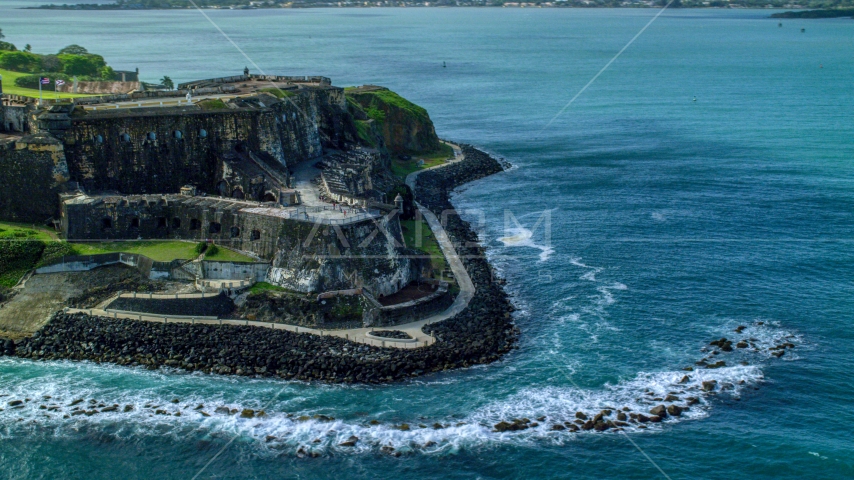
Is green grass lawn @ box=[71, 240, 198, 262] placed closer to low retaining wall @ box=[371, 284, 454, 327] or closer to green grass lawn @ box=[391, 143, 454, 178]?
low retaining wall @ box=[371, 284, 454, 327]

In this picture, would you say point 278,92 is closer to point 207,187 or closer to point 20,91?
point 207,187

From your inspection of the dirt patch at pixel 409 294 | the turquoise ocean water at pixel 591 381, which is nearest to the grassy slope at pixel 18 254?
the turquoise ocean water at pixel 591 381

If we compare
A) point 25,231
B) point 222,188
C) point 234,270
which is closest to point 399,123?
point 222,188

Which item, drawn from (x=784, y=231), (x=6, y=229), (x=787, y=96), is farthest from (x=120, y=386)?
(x=787, y=96)

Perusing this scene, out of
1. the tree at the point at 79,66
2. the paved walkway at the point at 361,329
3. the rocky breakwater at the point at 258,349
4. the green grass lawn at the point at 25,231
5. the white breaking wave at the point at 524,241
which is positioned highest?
the tree at the point at 79,66

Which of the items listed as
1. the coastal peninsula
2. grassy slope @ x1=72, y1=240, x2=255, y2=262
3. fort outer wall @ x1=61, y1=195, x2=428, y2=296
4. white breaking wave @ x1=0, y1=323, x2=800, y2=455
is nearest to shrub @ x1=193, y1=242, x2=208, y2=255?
the coastal peninsula

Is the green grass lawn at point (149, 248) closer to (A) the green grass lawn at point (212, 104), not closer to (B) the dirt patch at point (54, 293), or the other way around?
(B) the dirt patch at point (54, 293)

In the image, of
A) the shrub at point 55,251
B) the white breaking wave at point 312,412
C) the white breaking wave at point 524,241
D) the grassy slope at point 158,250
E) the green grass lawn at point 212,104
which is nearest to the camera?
the white breaking wave at point 312,412
